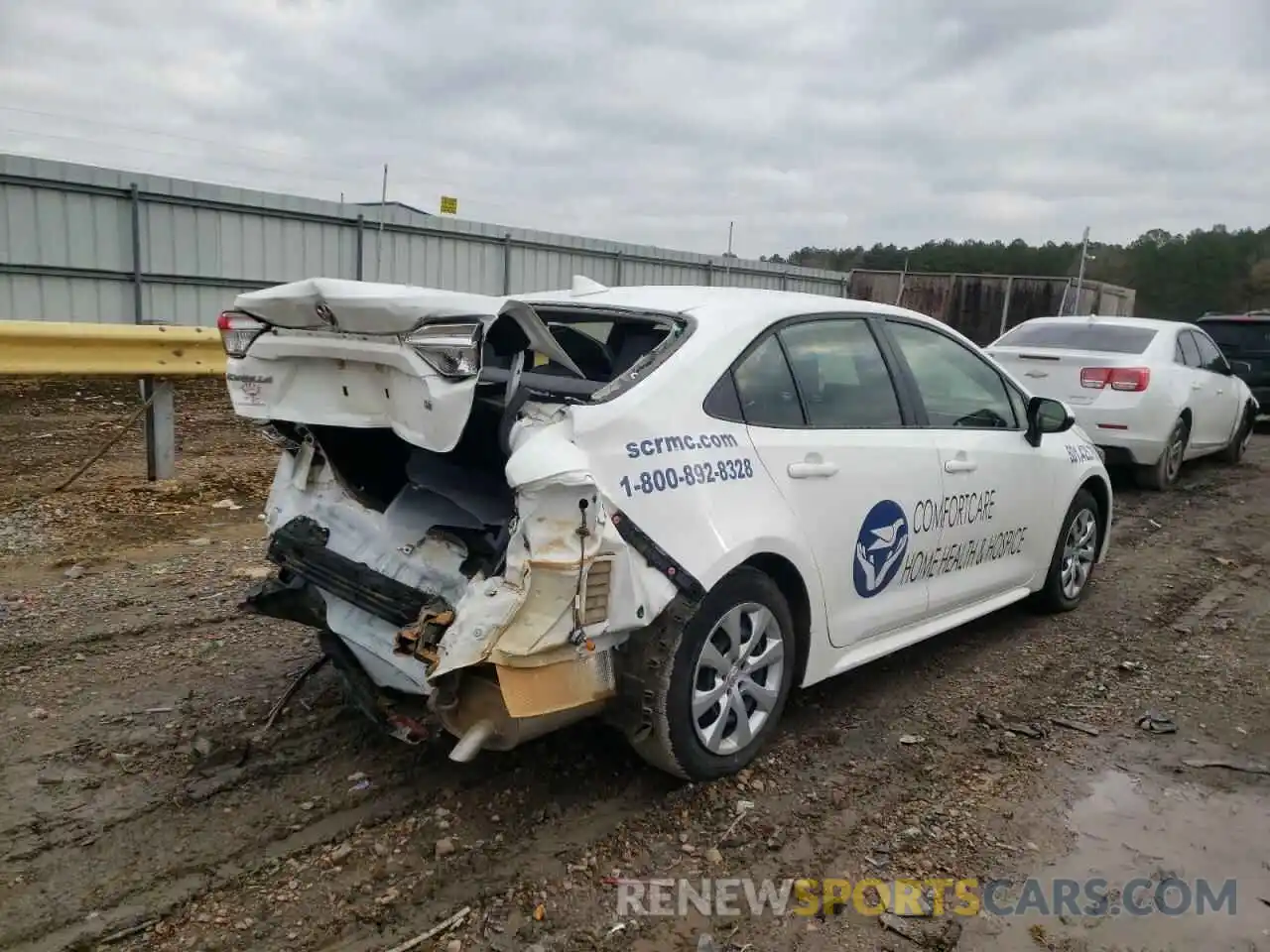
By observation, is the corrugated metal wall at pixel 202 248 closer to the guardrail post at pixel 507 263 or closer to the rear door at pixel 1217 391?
the guardrail post at pixel 507 263

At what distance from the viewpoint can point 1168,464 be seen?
929 centimetres

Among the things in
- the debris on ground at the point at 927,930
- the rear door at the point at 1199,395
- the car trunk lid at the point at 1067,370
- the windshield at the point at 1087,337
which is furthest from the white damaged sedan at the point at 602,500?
the rear door at the point at 1199,395

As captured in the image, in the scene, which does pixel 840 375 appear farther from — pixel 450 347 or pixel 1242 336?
pixel 1242 336

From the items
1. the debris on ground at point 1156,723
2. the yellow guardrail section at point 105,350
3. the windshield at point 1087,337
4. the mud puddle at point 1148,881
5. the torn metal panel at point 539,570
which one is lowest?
the mud puddle at point 1148,881

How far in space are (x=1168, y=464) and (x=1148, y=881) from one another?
24.1 ft

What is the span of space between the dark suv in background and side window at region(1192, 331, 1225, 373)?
4137 millimetres

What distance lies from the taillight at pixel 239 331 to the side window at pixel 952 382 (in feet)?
8.58

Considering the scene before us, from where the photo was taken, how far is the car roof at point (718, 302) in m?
3.59

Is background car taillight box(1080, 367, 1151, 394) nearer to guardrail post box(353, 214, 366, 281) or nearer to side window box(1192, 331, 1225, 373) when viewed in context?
side window box(1192, 331, 1225, 373)

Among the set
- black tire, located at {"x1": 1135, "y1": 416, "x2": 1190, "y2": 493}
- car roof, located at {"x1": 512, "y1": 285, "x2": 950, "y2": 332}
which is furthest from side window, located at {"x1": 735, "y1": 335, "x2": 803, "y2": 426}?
black tire, located at {"x1": 1135, "y1": 416, "x2": 1190, "y2": 493}

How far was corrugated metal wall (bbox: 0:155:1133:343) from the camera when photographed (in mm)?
10633

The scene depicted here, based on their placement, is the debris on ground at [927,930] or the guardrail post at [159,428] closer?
the debris on ground at [927,930]

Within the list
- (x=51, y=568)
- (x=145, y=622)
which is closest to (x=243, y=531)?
(x=51, y=568)

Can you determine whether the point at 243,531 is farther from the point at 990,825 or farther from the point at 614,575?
the point at 990,825
